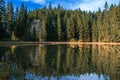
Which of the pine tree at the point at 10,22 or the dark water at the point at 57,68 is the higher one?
the pine tree at the point at 10,22

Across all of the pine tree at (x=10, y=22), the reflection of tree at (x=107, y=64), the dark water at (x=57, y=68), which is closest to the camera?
the dark water at (x=57, y=68)

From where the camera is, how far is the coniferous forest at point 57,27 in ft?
320

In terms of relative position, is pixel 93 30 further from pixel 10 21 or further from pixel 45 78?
pixel 45 78

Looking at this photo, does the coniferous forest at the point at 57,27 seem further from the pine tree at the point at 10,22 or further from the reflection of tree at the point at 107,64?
the reflection of tree at the point at 107,64

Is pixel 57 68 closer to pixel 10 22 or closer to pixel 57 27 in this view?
pixel 10 22

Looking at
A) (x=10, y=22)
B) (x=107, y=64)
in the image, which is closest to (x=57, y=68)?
(x=107, y=64)

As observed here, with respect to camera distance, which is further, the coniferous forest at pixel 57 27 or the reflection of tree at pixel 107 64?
the coniferous forest at pixel 57 27

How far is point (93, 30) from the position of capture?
392 ft

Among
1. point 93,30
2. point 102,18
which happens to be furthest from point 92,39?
point 102,18

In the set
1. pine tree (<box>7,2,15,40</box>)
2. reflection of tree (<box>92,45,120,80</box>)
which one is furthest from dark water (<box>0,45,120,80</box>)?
pine tree (<box>7,2,15,40</box>)

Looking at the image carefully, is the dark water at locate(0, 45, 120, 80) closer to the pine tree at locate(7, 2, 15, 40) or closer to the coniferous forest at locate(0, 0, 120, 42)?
the coniferous forest at locate(0, 0, 120, 42)

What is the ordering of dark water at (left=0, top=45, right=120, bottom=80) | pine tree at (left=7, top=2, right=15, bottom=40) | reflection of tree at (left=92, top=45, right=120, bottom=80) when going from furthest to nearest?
pine tree at (left=7, top=2, right=15, bottom=40)
reflection of tree at (left=92, top=45, right=120, bottom=80)
dark water at (left=0, top=45, right=120, bottom=80)

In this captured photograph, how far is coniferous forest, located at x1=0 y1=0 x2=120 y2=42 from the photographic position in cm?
9769

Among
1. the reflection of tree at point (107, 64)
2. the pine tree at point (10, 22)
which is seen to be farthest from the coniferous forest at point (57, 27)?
the reflection of tree at point (107, 64)
